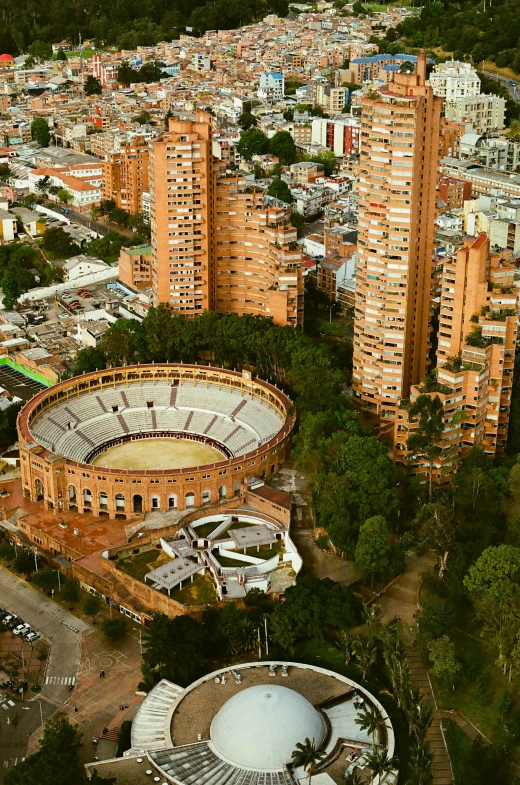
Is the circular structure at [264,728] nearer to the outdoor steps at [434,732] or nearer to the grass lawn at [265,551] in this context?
the outdoor steps at [434,732]

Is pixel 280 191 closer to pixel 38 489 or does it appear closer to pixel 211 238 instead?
pixel 211 238

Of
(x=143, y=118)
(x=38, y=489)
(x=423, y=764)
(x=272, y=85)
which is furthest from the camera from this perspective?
(x=272, y=85)

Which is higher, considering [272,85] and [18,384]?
[272,85]

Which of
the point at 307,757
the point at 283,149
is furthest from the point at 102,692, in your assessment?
the point at 283,149

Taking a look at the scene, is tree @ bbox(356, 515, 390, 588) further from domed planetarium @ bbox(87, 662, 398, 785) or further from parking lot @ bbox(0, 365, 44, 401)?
parking lot @ bbox(0, 365, 44, 401)

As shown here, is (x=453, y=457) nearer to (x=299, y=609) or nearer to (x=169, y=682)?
(x=299, y=609)

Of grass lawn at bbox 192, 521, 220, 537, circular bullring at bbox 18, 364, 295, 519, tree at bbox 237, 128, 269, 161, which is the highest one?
tree at bbox 237, 128, 269, 161

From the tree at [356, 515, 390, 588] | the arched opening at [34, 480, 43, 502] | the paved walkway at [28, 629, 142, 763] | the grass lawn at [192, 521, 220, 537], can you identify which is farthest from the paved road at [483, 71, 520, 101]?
the paved walkway at [28, 629, 142, 763]
